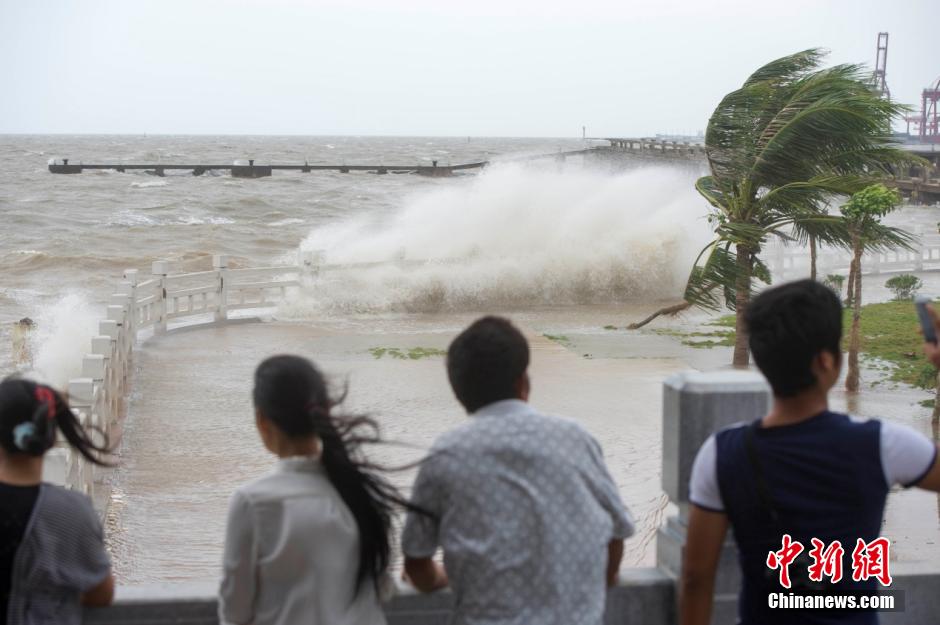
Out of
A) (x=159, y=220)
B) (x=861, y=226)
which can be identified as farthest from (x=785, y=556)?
(x=159, y=220)

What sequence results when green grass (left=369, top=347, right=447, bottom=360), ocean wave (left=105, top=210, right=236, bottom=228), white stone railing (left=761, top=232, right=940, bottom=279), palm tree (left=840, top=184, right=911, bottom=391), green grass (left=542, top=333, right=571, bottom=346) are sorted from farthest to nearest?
ocean wave (left=105, top=210, right=236, bottom=228) → white stone railing (left=761, top=232, right=940, bottom=279) → green grass (left=542, top=333, right=571, bottom=346) → green grass (left=369, top=347, right=447, bottom=360) → palm tree (left=840, top=184, right=911, bottom=391)

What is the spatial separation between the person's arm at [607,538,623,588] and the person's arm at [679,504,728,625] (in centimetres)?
20

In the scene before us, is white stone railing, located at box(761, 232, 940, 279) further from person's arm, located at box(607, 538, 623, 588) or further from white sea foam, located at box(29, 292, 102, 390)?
person's arm, located at box(607, 538, 623, 588)

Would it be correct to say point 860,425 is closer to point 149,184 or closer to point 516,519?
point 516,519

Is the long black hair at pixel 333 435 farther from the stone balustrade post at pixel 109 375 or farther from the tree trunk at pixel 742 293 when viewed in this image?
the tree trunk at pixel 742 293

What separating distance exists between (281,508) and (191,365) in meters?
10.8

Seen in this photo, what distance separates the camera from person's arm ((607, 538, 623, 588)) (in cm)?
261

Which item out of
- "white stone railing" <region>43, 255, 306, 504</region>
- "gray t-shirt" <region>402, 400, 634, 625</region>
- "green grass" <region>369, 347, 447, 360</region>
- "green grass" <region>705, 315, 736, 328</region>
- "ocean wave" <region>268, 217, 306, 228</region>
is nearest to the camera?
"gray t-shirt" <region>402, 400, 634, 625</region>

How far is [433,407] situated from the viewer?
415 inches

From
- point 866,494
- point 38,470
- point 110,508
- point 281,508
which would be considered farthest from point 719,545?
point 110,508

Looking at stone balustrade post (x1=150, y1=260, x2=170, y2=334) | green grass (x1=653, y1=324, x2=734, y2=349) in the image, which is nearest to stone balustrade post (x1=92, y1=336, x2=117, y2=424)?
stone balustrade post (x1=150, y1=260, x2=170, y2=334)

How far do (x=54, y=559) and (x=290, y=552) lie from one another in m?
0.57

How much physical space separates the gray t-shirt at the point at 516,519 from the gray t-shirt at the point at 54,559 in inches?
30.3

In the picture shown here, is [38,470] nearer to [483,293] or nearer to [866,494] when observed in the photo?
[866,494]
